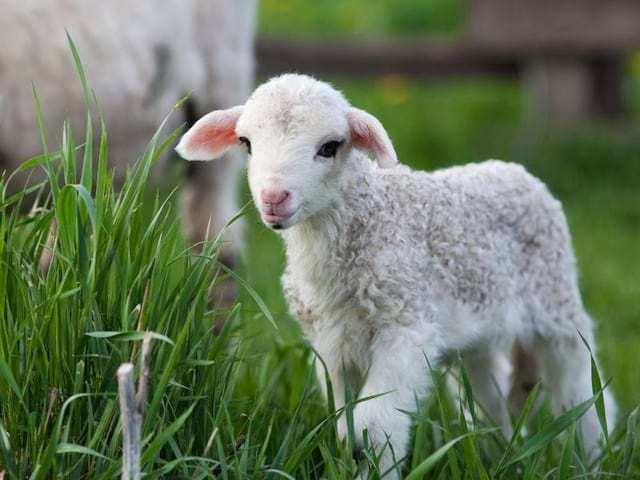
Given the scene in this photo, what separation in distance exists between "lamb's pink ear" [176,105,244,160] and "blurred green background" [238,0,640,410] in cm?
74

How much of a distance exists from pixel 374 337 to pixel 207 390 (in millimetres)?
516

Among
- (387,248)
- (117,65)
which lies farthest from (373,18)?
(387,248)

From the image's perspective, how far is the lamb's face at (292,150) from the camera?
2.72 m

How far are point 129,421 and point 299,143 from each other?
83 centimetres

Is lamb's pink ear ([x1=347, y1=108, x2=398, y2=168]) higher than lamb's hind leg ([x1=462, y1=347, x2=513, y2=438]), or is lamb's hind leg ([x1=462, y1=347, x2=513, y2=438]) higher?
lamb's pink ear ([x1=347, y1=108, x2=398, y2=168])

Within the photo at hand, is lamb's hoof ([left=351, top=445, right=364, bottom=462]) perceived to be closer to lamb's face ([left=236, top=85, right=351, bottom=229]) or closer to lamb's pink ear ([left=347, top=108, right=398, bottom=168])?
lamb's face ([left=236, top=85, right=351, bottom=229])

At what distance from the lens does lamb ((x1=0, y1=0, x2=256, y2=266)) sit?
4754mm

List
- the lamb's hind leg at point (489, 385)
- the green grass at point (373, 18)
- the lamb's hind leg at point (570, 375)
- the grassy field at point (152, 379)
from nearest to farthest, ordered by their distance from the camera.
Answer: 1. the grassy field at point (152, 379)
2. the lamb's hind leg at point (570, 375)
3. the lamb's hind leg at point (489, 385)
4. the green grass at point (373, 18)

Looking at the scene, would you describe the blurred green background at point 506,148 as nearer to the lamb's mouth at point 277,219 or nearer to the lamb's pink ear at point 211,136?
the lamb's pink ear at point 211,136

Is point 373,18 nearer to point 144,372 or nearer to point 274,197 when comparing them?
point 274,197

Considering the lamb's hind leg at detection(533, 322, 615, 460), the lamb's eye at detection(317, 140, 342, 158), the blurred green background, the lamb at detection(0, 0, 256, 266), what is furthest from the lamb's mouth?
the lamb at detection(0, 0, 256, 266)

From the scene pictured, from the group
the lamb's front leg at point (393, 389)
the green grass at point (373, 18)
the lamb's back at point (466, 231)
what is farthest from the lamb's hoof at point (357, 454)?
the green grass at point (373, 18)

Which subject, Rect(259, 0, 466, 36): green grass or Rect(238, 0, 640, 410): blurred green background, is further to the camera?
Rect(259, 0, 466, 36): green grass

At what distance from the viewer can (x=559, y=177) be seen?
8.12m
